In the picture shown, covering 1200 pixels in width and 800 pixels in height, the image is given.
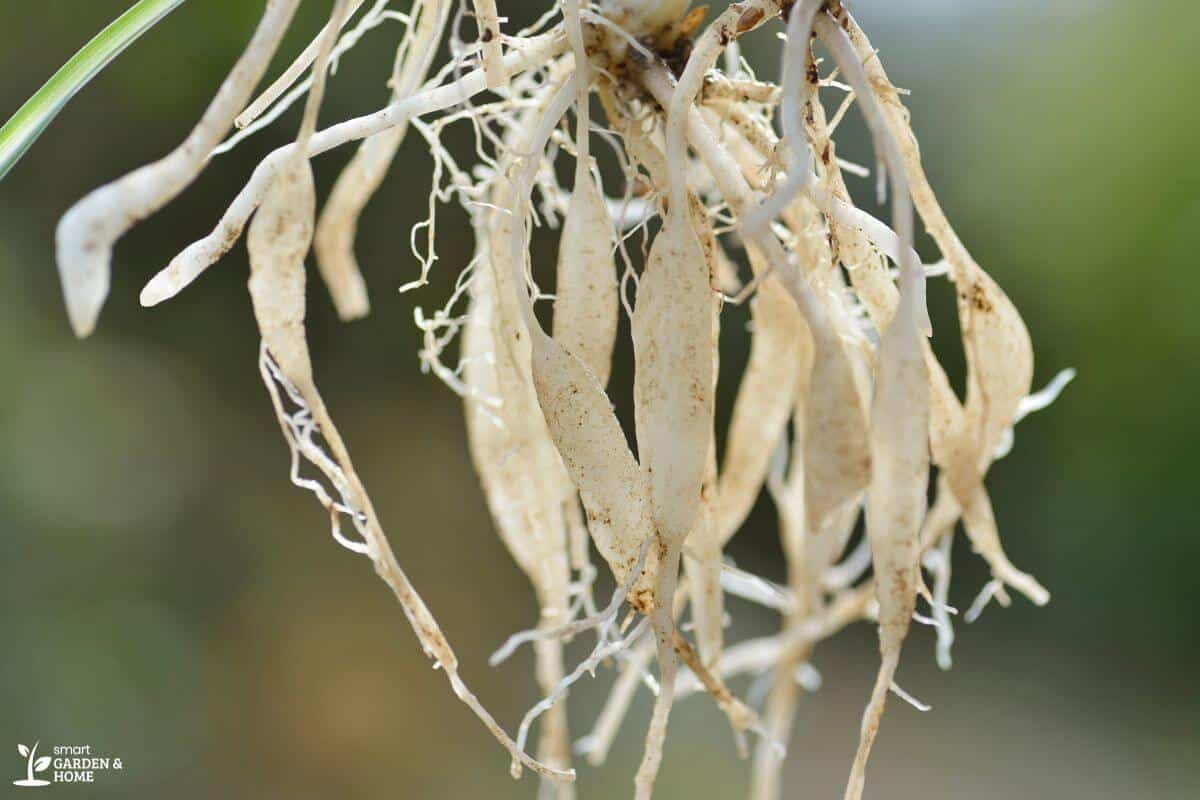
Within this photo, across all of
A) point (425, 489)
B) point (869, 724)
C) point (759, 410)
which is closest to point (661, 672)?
point (869, 724)

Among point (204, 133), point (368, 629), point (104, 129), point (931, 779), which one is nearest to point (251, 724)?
point (368, 629)

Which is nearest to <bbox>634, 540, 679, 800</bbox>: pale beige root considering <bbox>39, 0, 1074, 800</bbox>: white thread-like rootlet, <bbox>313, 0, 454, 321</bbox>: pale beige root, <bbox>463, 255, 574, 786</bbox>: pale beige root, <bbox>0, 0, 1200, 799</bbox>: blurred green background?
<bbox>39, 0, 1074, 800</bbox>: white thread-like rootlet

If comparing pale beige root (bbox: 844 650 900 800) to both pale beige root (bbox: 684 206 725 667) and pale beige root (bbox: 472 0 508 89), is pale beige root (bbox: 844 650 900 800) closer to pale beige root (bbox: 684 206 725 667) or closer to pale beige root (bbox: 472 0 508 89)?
pale beige root (bbox: 684 206 725 667)

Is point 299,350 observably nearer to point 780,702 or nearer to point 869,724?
point 869,724

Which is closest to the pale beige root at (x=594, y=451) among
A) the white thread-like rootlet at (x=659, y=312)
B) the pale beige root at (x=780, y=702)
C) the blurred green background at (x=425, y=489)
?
the white thread-like rootlet at (x=659, y=312)

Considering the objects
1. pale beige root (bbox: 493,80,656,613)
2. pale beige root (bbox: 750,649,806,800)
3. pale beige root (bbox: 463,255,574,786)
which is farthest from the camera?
pale beige root (bbox: 750,649,806,800)

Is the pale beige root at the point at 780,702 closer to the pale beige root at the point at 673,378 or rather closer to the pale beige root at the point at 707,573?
the pale beige root at the point at 707,573

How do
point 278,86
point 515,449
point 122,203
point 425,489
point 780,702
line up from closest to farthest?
point 122,203 → point 278,86 → point 515,449 → point 780,702 → point 425,489
